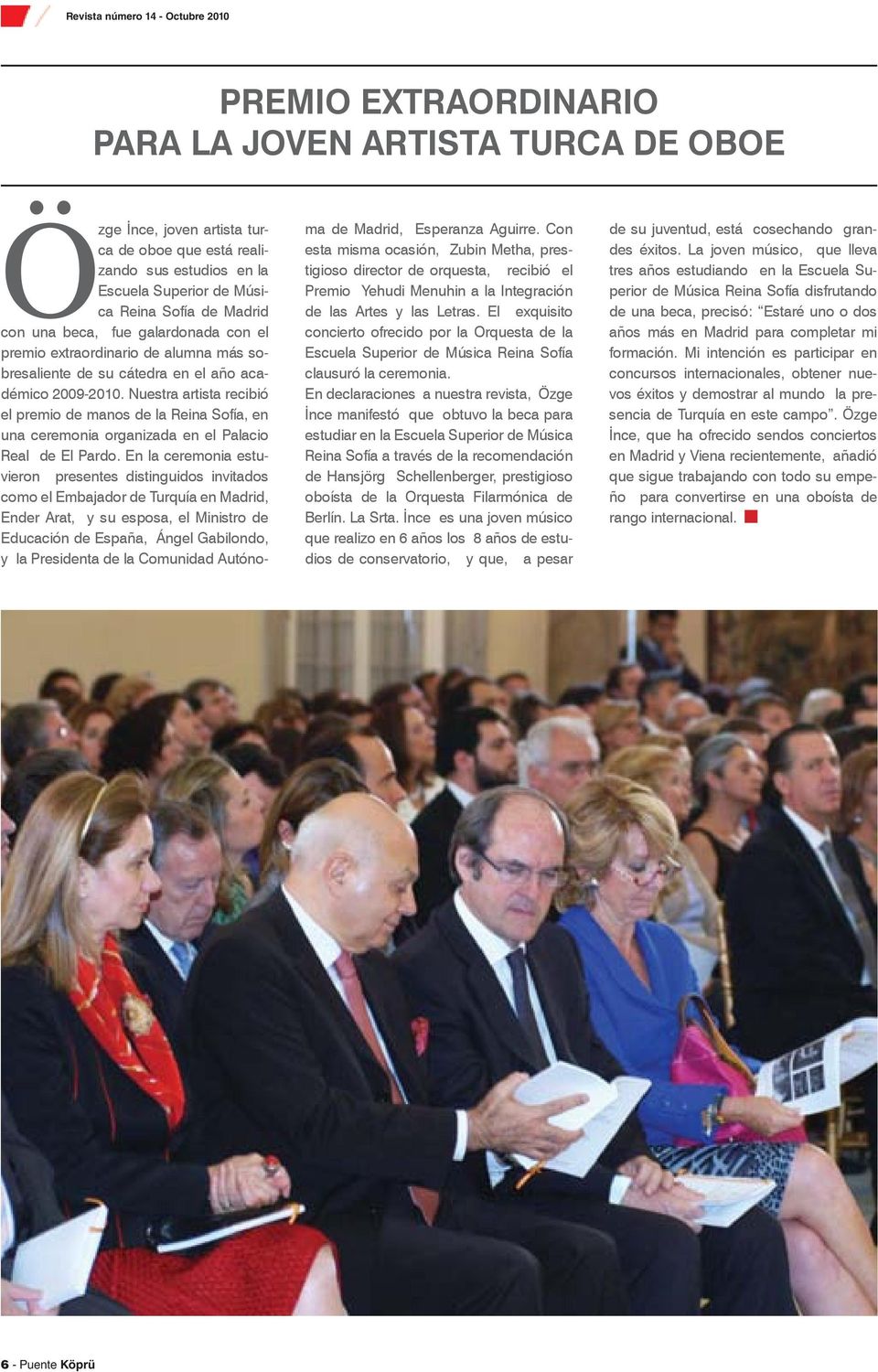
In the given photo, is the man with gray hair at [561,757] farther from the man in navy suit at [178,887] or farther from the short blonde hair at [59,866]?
the short blonde hair at [59,866]

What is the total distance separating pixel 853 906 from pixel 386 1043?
3036mm

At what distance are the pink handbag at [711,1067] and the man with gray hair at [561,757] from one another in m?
2.82

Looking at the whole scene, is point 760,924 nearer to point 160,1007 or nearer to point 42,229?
point 160,1007

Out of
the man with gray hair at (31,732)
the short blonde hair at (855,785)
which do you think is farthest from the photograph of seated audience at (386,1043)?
the man with gray hair at (31,732)

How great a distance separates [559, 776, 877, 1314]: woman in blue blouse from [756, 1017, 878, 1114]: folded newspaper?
0.08 m

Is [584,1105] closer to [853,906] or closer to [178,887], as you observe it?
[178,887]

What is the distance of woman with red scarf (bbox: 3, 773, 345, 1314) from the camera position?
15.1ft

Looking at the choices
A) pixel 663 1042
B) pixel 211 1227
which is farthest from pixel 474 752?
pixel 211 1227

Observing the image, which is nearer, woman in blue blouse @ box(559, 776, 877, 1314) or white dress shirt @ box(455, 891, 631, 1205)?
white dress shirt @ box(455, 891, 631, 1205)

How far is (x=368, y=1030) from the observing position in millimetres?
5277

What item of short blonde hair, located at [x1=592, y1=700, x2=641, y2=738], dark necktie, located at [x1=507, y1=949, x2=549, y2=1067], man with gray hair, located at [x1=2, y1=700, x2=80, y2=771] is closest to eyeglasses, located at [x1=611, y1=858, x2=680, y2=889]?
dark necktie, located at [x1=507, y1=949, x2=549, y2=1067]

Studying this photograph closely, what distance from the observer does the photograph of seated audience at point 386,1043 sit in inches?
184

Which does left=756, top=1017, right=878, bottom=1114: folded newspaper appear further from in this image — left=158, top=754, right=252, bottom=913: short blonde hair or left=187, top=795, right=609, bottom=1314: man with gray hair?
left=158, top=754, right=252, bottom=913: short blonde hair

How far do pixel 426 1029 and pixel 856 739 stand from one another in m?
4.32
